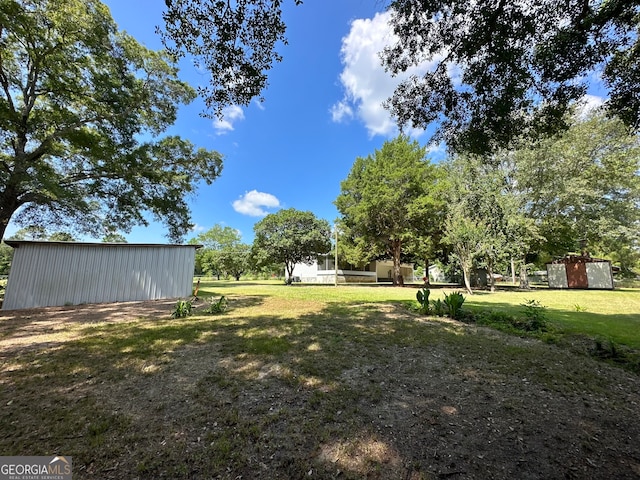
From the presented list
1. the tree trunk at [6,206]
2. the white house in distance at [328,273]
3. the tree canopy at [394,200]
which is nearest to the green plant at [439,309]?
the tree canopy at [394,200]

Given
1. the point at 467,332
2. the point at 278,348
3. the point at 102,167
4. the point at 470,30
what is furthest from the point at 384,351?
the point at 102,167

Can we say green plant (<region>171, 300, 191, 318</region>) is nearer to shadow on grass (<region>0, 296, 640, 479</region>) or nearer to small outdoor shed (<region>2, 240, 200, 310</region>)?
shadow on grass (<region>0, 296, 640, 479</region>)

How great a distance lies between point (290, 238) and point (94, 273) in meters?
15.9

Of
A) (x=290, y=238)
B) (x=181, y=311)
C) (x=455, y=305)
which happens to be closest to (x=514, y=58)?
(x=455, y=305)

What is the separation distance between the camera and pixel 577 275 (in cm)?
2092

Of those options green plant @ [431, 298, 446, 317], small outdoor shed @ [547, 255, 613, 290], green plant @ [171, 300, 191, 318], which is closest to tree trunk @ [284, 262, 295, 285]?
green plant @ [171, 300, 191, 318]

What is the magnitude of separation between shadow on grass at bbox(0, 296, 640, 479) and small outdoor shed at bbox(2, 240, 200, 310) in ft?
25.9

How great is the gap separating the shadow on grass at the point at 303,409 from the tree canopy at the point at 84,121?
9.23 m

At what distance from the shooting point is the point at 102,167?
11648 millimetres

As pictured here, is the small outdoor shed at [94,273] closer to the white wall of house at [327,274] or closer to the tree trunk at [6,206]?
the tree trunk at [6,206]

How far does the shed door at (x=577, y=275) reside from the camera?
20.6m

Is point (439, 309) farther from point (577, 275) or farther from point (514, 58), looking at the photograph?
point (577, 275)

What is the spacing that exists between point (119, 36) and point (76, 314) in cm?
1109

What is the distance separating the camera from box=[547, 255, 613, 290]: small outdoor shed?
19.8 metres
